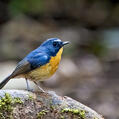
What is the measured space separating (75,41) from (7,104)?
29.0 feet

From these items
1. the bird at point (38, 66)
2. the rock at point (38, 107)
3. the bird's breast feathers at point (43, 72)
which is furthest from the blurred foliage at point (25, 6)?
the rock at point (38, 107)

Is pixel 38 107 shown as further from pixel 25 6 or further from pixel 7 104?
pixel 25 6

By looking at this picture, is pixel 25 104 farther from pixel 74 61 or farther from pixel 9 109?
pixel 74 61

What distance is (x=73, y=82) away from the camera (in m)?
10.6

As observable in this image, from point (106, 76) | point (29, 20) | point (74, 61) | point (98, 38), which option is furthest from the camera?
point (29, 20)

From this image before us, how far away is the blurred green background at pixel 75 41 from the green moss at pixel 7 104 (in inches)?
166

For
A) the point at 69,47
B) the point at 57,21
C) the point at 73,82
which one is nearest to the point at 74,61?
the point at 69,47

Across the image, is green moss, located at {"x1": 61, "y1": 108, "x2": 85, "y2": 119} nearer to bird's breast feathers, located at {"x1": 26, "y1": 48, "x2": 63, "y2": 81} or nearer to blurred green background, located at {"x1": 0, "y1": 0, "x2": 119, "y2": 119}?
bird's breast feathers, located at {"x1": 26, "y1": 48, "x2": 63, "y2": 81}

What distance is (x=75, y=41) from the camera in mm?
13211

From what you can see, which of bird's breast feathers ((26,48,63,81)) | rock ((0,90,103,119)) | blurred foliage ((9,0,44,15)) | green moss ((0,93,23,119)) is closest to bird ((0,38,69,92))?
bird's breast feathers ((26,48,63,81))

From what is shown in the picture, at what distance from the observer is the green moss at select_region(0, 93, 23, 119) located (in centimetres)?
442

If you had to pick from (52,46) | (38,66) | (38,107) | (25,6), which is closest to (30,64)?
(38,66)

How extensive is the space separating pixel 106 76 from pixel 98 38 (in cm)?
227

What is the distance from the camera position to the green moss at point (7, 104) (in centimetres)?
442
